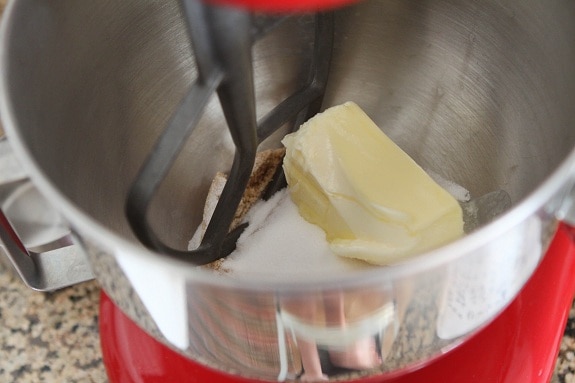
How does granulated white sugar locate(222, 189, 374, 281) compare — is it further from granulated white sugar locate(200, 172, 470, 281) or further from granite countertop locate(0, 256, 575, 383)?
granite countertop locate(0, 256, 575, 383)

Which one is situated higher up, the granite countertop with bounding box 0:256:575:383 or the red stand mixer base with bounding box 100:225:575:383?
the red stand mixer base with bounding box 100:225:575:383

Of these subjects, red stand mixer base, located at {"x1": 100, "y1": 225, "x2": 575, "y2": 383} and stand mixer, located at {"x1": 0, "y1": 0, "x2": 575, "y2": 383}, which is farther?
red stand mixer base, located at {"x1": 100, "y1": 225, "x2": 575, "y2": 383}

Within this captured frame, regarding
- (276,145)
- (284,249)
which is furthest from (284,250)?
(276,145)

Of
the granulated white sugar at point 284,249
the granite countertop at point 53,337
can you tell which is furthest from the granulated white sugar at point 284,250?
the granite countertop at point 53,337

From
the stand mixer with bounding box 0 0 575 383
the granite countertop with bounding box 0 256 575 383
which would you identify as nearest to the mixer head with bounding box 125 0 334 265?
the stand mixer with bounding box 0 0 575 383

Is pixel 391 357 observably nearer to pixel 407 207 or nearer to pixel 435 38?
pixel 407 207

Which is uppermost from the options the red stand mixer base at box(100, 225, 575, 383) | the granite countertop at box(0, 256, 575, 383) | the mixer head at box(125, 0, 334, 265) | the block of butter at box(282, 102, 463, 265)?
the mixer head at box(125, 0, 334, 265)

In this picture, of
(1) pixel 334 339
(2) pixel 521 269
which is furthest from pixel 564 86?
(1) pixel 334 339

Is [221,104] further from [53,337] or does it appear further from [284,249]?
[53,337]
